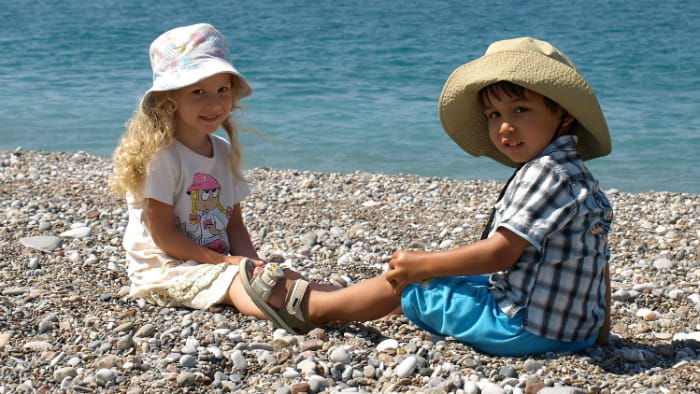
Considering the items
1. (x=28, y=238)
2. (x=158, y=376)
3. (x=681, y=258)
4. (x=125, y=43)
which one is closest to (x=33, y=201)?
(x=28, y=238)

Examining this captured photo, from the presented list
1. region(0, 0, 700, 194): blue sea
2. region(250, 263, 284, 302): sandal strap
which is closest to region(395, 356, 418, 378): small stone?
region(250, 263, 284, 302): sandal strap

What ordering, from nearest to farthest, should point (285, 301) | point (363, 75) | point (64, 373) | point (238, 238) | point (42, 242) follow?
point (64, 373)
point (285, 301)
point (238, 238)
point (42, 242)
point (363, 75)

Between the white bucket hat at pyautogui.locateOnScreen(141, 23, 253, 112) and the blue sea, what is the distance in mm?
608

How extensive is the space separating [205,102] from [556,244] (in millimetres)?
1972

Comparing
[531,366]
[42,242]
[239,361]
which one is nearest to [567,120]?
[531,366]

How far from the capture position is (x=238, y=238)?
4.73 meters

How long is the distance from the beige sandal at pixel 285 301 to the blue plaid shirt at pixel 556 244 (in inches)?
37.5

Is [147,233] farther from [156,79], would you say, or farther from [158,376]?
[158,376]

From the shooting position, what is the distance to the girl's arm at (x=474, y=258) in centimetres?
335

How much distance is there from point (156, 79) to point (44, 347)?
58.2 inches

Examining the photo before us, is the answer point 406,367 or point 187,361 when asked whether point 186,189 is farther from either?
point 406,367

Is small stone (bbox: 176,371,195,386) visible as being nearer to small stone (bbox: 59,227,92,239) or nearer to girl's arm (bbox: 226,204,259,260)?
girl's arm (bbox: 226,204,259,260)

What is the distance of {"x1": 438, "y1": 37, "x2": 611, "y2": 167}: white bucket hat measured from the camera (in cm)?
330

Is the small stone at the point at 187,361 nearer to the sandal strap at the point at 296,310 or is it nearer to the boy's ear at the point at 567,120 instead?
the sandal strap at the point at 296,310
